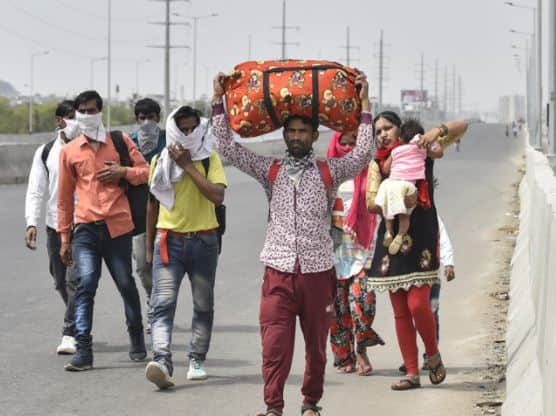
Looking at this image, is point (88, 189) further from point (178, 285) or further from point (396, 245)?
point (396, 245)

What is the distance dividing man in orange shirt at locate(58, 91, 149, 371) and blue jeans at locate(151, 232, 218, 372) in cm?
74

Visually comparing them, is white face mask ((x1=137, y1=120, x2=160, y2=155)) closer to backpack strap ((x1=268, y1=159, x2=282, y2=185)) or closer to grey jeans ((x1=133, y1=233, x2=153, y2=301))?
grey jeans ((x1=133, y1=233, x2=153, y2=301))

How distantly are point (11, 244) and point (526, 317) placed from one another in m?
10.5

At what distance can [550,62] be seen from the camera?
120ft

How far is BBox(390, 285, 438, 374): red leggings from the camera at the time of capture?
8867 millimetres

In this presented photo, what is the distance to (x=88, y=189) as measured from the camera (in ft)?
32.1

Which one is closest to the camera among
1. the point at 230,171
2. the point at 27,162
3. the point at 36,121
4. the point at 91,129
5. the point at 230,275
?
the point at 91,129

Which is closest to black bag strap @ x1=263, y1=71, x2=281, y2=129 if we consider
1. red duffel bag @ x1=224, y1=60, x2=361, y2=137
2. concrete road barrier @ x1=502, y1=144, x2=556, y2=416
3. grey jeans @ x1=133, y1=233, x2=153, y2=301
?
red duffel bag @ x1=224, y1=60, x2=361, y2=137

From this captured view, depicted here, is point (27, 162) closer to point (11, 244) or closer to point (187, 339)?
point (11, 244)

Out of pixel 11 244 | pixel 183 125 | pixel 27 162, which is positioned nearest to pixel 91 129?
pixel 183 125

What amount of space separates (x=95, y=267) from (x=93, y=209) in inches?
15.5

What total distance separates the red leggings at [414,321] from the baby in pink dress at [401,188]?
0.95 feet

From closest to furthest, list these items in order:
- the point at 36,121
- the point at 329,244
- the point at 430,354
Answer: the point at 329,244 < the point at 430,354 < the point at 36,121

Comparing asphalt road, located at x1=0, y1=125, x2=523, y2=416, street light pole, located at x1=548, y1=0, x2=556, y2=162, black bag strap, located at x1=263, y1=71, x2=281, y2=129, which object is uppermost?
street light pole, located at x1=548, y1=0, x2=556, y2=162
